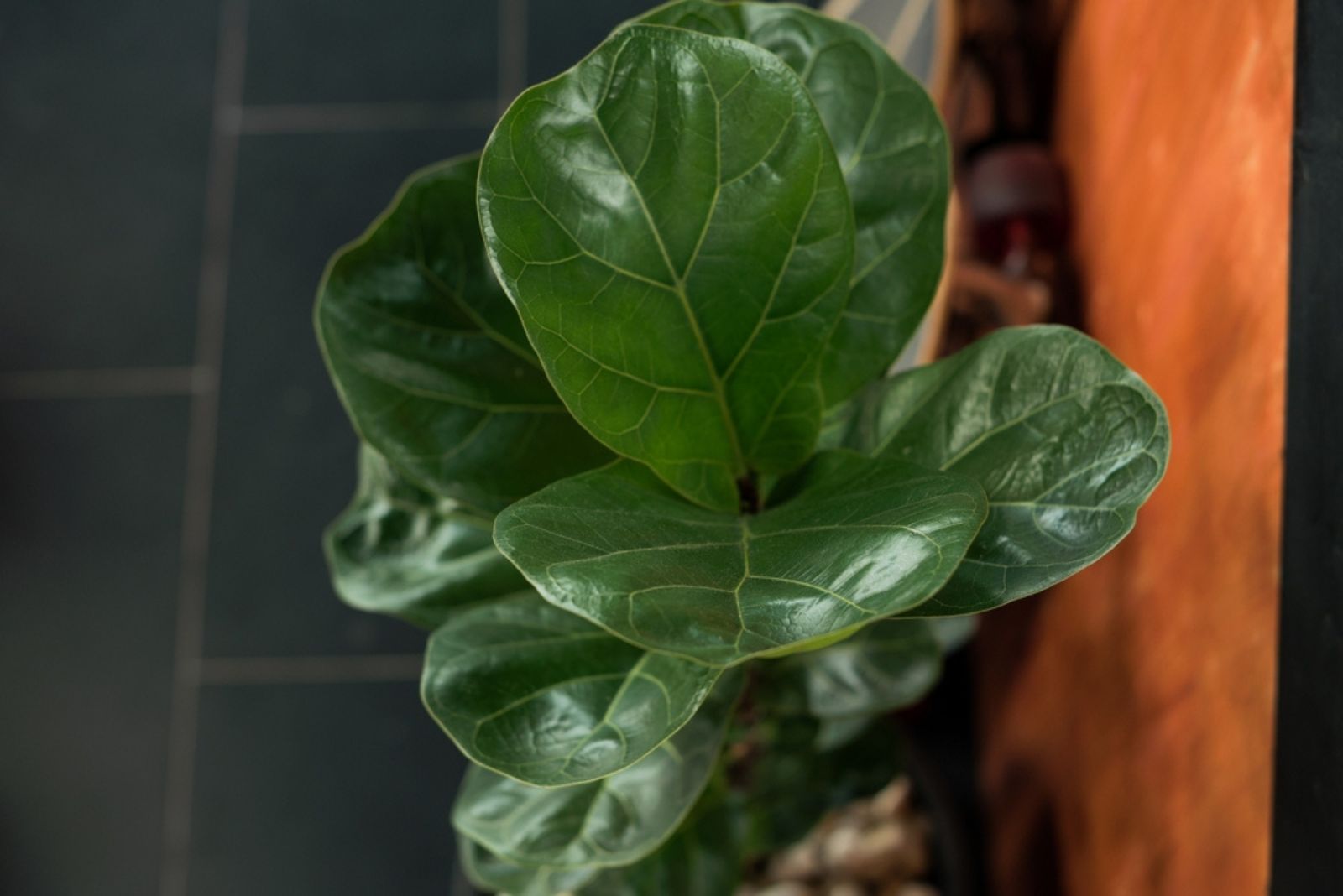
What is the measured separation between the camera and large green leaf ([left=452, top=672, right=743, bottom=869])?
0.58 m

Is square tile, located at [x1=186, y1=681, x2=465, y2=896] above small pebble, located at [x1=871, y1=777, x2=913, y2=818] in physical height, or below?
below

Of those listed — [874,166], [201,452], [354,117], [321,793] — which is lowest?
[321,793]

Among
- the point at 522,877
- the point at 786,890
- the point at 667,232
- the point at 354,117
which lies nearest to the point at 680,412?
the point at 667,232

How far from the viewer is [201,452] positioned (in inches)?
71.3

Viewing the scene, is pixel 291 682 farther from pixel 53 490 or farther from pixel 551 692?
pixel 551 692

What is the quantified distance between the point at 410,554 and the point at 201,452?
1310 mm

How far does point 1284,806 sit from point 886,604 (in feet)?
0.98

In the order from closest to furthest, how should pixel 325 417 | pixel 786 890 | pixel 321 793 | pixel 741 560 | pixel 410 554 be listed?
1. pixel 741 560
2. pixel 410 554
3. pixel 786 890
4. pixel 321 793
5. pixel 325 417

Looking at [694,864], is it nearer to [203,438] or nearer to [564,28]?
[203,438]

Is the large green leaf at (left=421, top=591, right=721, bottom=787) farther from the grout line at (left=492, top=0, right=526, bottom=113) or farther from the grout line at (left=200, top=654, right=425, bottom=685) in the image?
the grout line at (left=492, top=0, right=526, bottom=113)

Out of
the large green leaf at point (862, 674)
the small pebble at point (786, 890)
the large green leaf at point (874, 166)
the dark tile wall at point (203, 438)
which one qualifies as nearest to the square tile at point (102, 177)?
the dark tile wall at point (203, 438)

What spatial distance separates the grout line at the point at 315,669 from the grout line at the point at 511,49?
3.01 ft

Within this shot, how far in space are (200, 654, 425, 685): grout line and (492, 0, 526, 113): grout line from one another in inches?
36.2

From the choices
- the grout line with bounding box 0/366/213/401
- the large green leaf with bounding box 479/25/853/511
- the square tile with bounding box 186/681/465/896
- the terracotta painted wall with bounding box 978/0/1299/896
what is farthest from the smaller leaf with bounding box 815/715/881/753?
the grout line with bounding box 0/366/213/401
